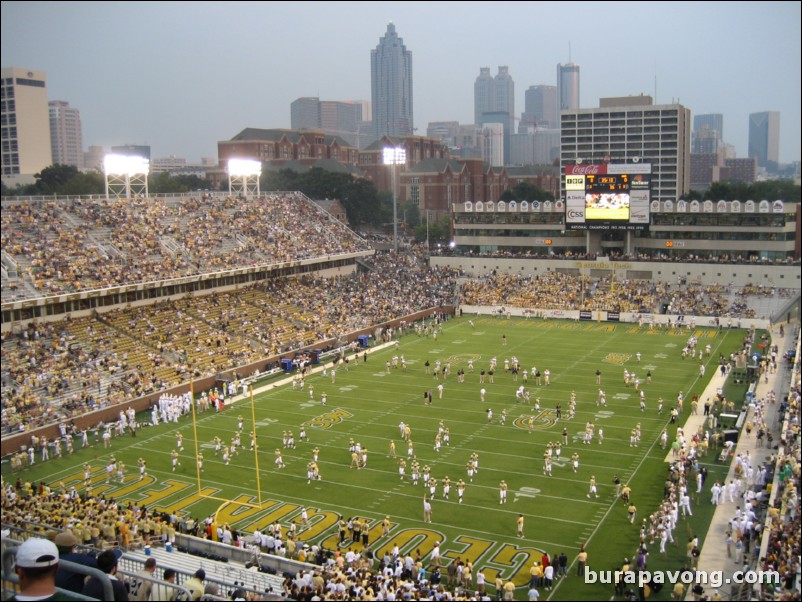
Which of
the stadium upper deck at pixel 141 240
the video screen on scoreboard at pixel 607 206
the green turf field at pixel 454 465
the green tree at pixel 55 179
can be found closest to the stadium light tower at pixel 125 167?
the stadium upper deck at pixel 141 240

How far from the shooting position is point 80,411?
105 ft

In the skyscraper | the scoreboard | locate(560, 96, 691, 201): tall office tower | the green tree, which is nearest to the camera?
the skyscraper

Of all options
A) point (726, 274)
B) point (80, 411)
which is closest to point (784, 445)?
point (80, 411)

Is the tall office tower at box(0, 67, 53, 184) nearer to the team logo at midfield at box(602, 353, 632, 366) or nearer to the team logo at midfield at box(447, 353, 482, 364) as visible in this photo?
the team logo at midfield at box(447, 353, 482, 364)

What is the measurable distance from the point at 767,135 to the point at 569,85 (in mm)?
144605

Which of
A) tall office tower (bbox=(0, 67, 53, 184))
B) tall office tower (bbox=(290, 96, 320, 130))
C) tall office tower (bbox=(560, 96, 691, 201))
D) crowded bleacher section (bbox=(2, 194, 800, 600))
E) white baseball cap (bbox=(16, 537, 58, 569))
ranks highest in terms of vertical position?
tall office tower (bbox=(290, 96, 320, 130))

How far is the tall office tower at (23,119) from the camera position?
58.1 feet

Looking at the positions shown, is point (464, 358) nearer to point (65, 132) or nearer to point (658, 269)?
point (65, 132)

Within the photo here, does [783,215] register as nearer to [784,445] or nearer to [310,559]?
[784,445]

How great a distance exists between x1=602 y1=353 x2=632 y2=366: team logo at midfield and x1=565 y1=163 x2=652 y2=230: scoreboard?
19852 millimetres

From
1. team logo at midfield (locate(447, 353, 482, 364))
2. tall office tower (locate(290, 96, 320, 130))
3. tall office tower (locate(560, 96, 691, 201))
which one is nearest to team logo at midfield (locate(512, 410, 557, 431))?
team logo at midfield (locate(447, 353, 482, 364))

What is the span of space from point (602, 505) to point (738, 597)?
20.6ft

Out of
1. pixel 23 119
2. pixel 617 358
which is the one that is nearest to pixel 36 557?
pixel 23 119

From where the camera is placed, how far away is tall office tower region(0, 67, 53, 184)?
17.7 m
